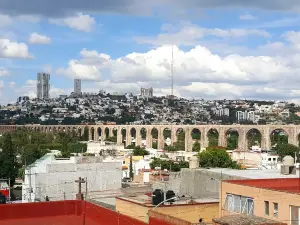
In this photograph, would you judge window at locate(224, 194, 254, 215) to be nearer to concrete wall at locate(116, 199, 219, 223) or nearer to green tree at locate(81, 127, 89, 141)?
concrete wall at locate(116, 199, 219, 223)

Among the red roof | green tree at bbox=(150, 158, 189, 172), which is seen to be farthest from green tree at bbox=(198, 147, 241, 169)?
the red roof

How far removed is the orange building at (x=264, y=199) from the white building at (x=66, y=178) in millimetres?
14317

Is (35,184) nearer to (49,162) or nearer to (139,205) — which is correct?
(49,162)

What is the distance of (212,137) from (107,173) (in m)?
108

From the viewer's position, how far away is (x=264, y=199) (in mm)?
13211

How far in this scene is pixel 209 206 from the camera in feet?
51.0

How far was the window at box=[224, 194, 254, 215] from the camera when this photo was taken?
13680mm

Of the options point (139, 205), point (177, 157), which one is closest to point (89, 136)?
point (177, 157)

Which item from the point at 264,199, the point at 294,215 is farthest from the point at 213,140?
the point at 294,215

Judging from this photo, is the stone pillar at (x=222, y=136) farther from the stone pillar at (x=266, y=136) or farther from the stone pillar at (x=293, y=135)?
the stone pillar at (x=293, y=135)

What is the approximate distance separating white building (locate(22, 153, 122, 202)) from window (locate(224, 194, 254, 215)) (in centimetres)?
1435

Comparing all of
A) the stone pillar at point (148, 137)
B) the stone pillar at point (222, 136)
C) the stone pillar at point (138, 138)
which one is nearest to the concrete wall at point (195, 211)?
the stone pillar at point (222, 136)

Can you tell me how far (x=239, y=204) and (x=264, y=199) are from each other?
108 cm

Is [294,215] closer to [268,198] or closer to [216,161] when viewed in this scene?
[268,198]
